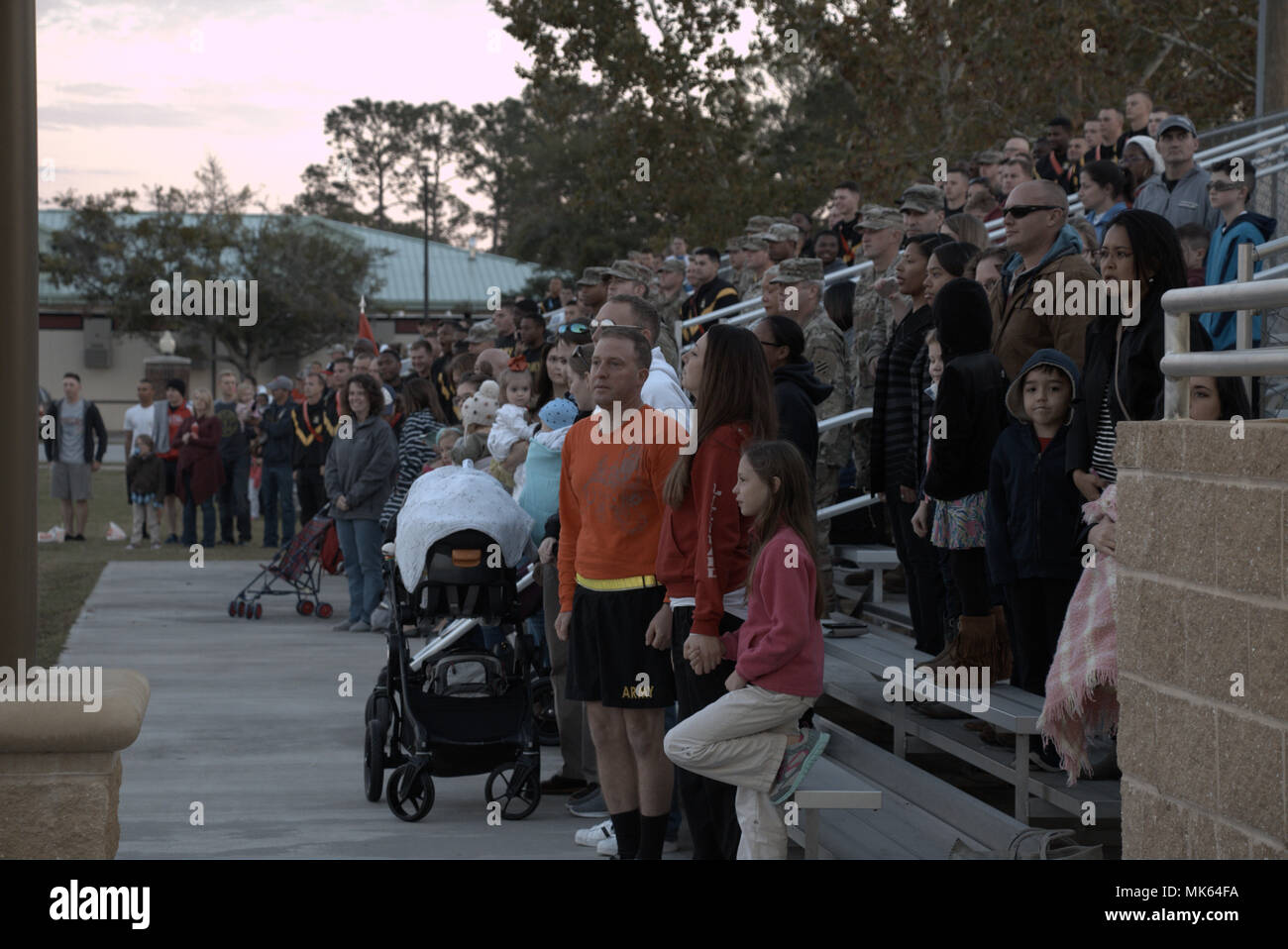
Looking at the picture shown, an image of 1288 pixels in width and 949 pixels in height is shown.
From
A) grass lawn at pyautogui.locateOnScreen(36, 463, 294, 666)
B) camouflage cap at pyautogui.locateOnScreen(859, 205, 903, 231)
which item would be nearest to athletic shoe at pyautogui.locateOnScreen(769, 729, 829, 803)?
camouflage cap at pyautogui.locateOnScreen(859, 205, 903, 231)

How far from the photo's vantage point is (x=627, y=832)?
246 inches

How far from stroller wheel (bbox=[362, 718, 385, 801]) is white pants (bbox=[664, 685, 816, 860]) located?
2.70 metres

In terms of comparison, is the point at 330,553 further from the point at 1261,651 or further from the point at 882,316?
the point at 1261,651

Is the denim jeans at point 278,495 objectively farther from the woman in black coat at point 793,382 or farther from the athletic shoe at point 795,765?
the athletic shoe at point 795,765

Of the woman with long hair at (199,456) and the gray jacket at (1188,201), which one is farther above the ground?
the gray jacket at (1188,201)

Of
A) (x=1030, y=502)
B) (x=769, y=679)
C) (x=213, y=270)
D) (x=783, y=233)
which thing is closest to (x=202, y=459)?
(x=783, y=233)

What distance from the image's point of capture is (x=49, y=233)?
64.4 m

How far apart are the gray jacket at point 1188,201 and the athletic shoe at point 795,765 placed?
256 inches

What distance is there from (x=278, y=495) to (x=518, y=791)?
14.1m

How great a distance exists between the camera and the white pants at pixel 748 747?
5406 mm

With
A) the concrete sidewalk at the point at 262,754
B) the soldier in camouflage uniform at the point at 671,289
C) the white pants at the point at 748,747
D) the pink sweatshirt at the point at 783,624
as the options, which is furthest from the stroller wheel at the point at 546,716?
the soldier in camouflage uniform at the point at 671,289

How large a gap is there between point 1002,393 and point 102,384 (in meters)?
65.3

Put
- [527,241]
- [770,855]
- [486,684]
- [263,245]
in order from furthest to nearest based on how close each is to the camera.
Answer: [263,245]
[527,241]
[486,684]
[770,855]
